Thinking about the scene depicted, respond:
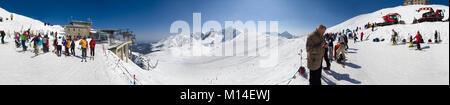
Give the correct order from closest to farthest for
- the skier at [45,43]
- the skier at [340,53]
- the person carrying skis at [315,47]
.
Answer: the person carrying skis at [315,47]
the skier at [340,53]
the skier at [45,43]

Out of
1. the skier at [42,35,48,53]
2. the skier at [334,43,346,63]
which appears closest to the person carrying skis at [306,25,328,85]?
the skier at [334,43,346,63]

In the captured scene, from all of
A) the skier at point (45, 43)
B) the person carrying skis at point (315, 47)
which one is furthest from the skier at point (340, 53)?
the skier at point (45, 43)

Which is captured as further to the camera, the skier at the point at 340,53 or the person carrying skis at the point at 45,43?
the person carrying skis at the point at 45,43

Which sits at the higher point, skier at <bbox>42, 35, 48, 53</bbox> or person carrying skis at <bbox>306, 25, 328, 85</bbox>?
Answer: skier at <bbox>42, 35, 48, 53</bbox>

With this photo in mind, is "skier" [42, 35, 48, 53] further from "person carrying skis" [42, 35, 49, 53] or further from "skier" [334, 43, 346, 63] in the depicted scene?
"skier" [334, 43, 346, 63]

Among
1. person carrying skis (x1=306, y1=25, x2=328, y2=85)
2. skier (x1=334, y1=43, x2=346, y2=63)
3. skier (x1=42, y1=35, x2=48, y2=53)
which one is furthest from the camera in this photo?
skier (x1=42, y1=35, x2=48, y2=53)

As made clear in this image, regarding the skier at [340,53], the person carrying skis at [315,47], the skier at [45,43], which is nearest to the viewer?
the person carrying skis at [315,47]

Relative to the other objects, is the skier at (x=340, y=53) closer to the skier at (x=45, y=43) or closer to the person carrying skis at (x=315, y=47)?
the person carrying skis at (x=315, y=47)

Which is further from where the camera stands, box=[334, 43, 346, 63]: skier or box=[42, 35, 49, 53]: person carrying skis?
box=[42, 35, 49, 53]: person carrying skis

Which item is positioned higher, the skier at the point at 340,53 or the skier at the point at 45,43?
the skier at the point at 45,43

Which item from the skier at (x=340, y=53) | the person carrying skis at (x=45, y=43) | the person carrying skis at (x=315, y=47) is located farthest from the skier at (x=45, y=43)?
the skier at (x=340, y=53)

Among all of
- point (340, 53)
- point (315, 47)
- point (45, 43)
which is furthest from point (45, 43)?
point (340, 53)

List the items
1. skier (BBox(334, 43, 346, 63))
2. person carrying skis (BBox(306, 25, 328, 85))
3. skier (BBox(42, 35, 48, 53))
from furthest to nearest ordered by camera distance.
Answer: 1. skier (BBox(42, 35, 48, 53))
2. skier (BBox(334, 43, 346, 63))
3. person carrying skis (BBox(306, 25, 328, 85))
